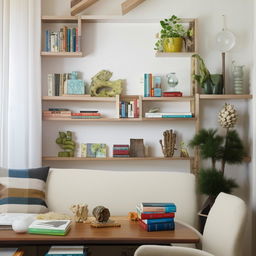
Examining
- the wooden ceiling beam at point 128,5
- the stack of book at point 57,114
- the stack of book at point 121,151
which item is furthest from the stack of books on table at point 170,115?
the wooden ceiling beam at point 128,5

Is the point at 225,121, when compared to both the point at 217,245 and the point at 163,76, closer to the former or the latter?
the point at 163,76

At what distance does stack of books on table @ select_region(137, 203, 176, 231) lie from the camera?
2570 mm

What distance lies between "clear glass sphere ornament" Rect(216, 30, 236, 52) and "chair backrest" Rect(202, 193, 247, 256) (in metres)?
1.83

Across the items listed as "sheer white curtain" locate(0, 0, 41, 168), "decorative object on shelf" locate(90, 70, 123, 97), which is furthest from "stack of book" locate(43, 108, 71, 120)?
"decorative object on shelf" locate(90, 70, 123, 97)

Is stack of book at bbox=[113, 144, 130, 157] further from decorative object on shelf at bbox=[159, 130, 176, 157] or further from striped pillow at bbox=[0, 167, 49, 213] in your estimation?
striped pillow at bbox=[0, 167, 49, 213]

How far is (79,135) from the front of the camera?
431 centimetres

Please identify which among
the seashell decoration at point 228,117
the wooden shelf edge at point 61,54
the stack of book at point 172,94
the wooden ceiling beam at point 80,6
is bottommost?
the seashell decoration at point 228,117

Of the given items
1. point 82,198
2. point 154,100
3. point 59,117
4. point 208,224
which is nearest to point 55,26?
point 59,117

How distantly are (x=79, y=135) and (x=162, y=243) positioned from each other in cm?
206

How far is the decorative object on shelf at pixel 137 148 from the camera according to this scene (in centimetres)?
421

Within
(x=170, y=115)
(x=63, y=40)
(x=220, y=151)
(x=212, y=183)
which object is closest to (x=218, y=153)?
(x=220, y=151)

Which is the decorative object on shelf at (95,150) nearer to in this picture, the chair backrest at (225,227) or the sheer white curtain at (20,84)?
the sheer white curtain at (20,84)

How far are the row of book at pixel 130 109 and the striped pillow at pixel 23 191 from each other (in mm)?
1066

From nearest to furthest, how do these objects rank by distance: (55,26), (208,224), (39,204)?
(208,224)
(39,204)
(55,26)
